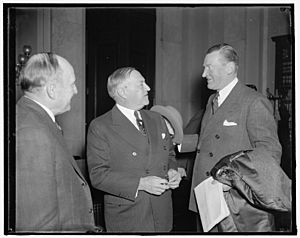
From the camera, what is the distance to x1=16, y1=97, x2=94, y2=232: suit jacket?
37.7 inches

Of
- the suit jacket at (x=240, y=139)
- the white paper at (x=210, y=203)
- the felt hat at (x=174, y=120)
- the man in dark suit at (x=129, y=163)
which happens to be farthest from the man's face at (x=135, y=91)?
the white paper at (x=210, y=203)

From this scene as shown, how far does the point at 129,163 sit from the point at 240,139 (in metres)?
0.34

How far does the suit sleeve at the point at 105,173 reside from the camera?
3.78ft

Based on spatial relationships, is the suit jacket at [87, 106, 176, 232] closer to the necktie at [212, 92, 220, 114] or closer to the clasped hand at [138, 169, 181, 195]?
the clasped hand at [138, 169, 181, 195]

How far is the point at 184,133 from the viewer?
1350 mm

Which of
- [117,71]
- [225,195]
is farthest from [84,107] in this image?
[225,195]

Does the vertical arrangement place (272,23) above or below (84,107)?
above

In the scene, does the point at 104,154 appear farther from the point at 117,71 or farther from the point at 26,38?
the point at 26,38

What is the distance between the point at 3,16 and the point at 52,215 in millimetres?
585

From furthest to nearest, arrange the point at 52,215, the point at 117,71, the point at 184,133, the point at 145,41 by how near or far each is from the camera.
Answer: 1. the point at 145,41
2. the point at 184,133
3. the point at 117,71
4. the point at 52,215

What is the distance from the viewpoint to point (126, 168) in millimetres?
1167

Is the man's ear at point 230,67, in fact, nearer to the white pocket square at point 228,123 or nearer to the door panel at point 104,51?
the white pocket square at point 228,123

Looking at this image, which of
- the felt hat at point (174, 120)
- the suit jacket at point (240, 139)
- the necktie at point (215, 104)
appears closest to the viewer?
the suit jacket at point (240, 139)

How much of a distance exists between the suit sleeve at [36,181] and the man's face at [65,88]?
111mm
